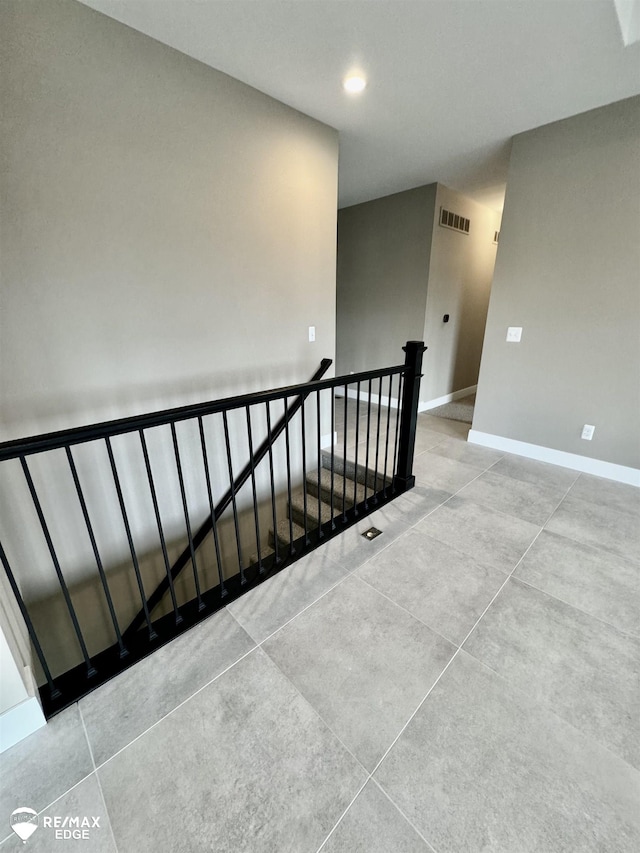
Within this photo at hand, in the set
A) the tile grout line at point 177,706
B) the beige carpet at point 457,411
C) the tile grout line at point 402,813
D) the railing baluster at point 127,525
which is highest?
the railing baluster at point 127,525

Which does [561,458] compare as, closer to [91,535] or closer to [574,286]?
[574,286]

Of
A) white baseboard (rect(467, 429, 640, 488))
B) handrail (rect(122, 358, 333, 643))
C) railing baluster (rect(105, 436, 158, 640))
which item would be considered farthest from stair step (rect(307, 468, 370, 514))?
railing baluster (rect(105, 436, 158, 640))

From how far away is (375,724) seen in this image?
1.14 metres

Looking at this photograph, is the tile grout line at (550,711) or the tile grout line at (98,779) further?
the tile grout line at (550,711)

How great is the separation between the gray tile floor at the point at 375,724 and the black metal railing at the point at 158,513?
17cm

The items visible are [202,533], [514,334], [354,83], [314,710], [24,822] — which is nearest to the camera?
[24,822]

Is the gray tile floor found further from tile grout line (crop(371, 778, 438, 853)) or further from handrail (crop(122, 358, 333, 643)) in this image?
handrail (crop(122, 358, 333, 643))

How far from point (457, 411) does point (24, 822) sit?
472 cm

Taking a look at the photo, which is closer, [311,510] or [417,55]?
[417,55]

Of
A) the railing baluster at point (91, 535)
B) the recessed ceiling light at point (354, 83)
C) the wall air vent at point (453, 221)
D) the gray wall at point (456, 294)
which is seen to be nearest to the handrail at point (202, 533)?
the railing baluster at point (91, 535)

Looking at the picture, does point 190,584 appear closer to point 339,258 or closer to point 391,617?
point 391,617

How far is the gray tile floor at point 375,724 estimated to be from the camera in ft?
3.01

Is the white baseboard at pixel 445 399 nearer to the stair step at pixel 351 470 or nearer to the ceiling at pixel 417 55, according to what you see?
the stair step at pixel 351 470

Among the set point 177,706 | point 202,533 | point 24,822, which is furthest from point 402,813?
point 202,533
